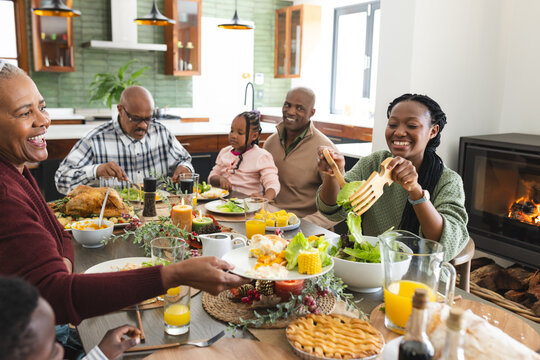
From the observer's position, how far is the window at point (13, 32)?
585 centimetres

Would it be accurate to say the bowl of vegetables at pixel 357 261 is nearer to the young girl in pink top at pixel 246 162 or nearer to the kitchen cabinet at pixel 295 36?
the young girl in pink top at pixel 246 162

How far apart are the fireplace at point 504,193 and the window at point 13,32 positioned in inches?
214

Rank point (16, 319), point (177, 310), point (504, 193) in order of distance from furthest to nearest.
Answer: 1. point (504, 193)
2. point (177, 310)
3. point (16, 319)

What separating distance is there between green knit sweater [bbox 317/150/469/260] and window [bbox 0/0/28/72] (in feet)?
17.9

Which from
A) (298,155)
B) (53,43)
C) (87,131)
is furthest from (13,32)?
(298,155)

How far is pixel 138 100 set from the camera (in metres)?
2.68

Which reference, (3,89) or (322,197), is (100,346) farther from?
(322,197)

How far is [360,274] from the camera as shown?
130 centimetres

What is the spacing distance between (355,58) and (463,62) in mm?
3513

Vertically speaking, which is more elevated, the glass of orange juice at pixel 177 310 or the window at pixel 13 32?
the window at pixel 13 32

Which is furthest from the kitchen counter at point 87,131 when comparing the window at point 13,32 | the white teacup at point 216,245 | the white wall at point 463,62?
the window at point 13,32

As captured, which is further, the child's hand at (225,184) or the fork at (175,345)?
the child's hand at (225,184)

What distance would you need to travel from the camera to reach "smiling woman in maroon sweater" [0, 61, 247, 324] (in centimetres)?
102

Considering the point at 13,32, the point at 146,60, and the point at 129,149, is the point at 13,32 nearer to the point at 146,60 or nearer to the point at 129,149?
the point at 146,60
